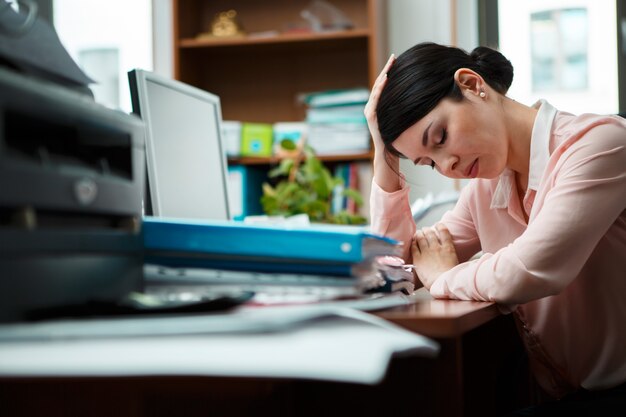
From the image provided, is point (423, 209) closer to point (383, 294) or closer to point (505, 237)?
point (505, 237)

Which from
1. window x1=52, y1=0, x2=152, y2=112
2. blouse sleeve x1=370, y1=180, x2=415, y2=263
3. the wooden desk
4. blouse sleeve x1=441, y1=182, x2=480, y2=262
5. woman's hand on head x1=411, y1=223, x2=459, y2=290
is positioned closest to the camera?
the wooden desk

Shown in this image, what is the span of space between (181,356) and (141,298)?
18 centimetres

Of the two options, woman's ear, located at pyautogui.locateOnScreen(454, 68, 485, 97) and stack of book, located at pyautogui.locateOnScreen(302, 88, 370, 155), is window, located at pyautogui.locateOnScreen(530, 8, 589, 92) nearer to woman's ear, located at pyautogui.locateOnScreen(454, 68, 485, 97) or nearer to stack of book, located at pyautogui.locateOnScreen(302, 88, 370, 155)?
stack of book, located at pyautogui.locateOnScreen(302, 88, 370, 155)

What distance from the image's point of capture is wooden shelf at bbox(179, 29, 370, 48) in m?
3.46

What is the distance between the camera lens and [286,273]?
0.79 m

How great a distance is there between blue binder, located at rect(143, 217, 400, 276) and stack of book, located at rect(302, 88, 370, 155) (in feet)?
8.79

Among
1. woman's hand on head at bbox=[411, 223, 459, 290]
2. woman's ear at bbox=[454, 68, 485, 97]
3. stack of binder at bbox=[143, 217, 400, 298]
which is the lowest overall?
woman's hand on head at bbox=[411, 223, 459, 290]

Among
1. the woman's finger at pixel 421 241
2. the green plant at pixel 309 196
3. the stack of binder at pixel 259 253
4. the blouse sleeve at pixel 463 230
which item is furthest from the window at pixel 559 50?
the stack of binder at pixel 259 253

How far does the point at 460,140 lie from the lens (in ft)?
4.54

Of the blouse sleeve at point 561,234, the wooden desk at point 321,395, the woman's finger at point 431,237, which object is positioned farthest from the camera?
the woman's finger at point 431,237

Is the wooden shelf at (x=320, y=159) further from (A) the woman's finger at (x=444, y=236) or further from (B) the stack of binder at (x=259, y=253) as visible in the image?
(B) the stack of binder at (x=259, y=253)

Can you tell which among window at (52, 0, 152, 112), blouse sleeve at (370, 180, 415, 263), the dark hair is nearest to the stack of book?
window at (52, 0, 152, 112)

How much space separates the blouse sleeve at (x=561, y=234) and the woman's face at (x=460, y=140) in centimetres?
18

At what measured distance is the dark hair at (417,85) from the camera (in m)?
1.36
